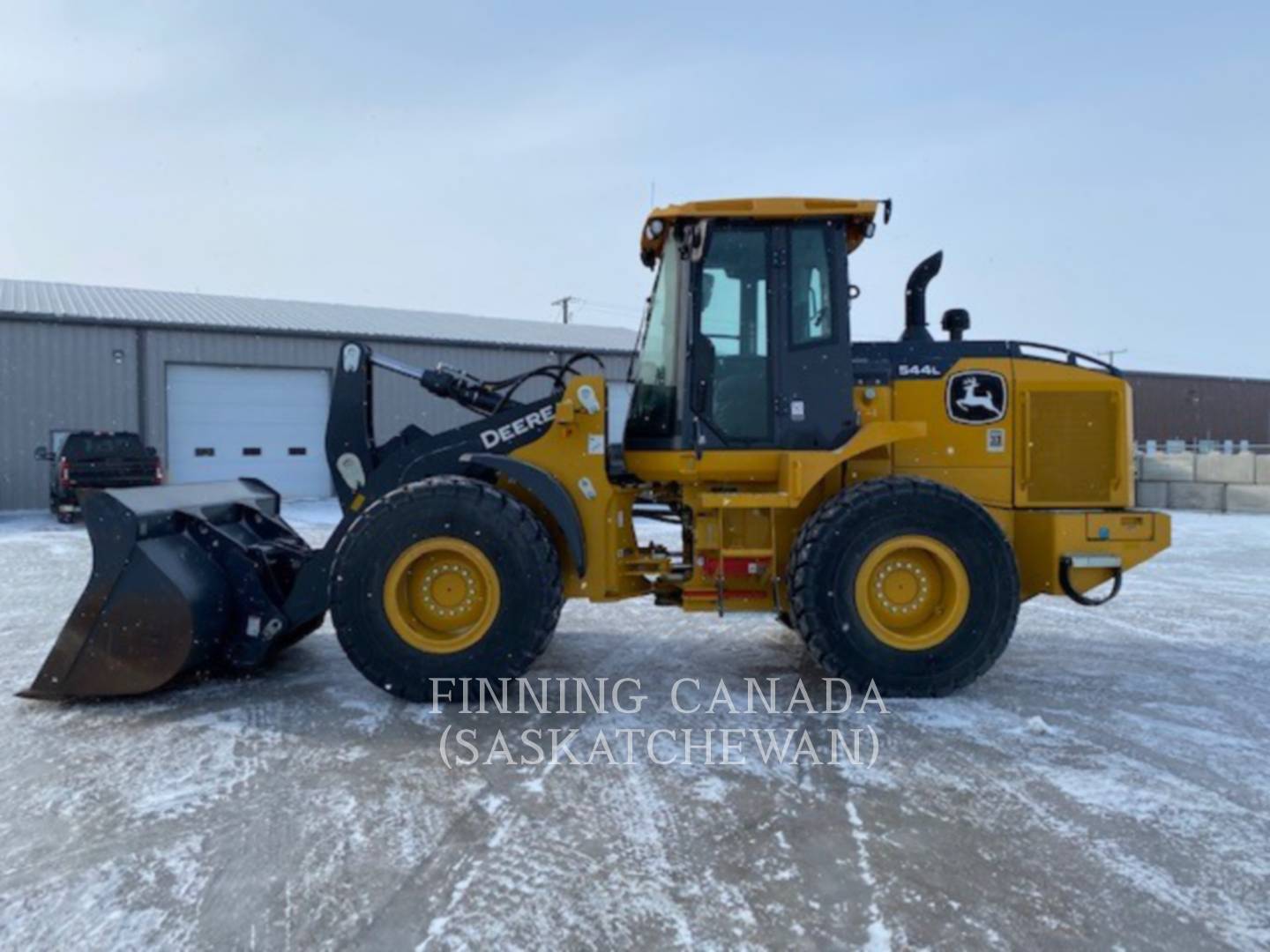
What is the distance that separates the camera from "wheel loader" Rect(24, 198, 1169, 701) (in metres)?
4.34

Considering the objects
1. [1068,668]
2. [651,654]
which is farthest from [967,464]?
[651,654]

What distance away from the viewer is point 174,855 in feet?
9.30

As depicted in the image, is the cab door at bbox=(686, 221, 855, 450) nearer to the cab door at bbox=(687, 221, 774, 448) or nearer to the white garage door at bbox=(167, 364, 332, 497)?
the cab door at bbox=(687, 221, 774, 448)

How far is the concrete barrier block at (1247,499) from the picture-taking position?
50.4 feet

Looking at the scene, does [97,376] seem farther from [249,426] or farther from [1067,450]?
[1067,450]

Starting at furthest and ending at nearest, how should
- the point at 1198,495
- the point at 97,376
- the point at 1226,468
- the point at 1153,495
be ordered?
1. the point at 97,376
2. the point at 1153,495
3. the point at 1198,495
4. the point at 1226,468

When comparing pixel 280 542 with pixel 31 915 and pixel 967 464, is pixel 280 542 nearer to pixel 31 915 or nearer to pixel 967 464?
pixel 31 915

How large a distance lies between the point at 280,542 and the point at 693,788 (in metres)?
3.41

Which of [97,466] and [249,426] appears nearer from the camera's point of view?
[97,466]

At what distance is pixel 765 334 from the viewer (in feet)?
15.3

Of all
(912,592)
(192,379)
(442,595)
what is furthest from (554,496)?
(192,379)

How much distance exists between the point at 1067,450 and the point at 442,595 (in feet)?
12.3

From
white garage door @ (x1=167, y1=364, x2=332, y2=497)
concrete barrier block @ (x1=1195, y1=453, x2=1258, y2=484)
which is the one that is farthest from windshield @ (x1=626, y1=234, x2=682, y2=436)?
concrete barrier block @ (x1=1195, y1=453, x2=1258, y2=484)

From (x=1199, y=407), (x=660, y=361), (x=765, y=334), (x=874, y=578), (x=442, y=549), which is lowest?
(x=874, y=578)
